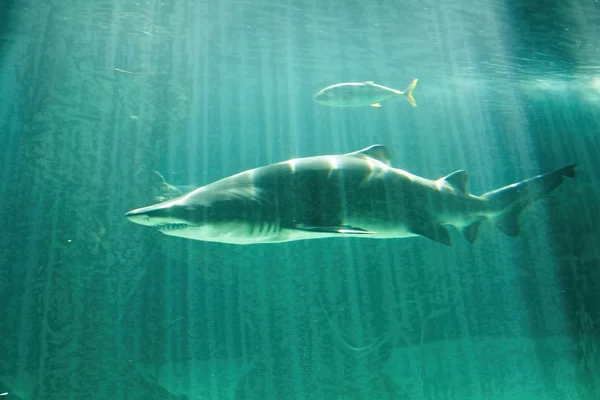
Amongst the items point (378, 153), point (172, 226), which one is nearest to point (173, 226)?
point (172, 226)

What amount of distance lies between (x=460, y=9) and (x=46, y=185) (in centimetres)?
1012

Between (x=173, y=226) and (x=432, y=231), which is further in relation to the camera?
(x=432, y=231)

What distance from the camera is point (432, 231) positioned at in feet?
Answer: 14.3

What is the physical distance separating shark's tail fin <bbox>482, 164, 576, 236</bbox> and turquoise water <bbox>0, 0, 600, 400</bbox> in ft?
19.7

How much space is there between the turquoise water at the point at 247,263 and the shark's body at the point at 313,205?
618 cm

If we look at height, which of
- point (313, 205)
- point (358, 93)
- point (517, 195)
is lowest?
point (517, 195)

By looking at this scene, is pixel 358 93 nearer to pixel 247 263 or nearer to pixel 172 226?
pixel 247 263

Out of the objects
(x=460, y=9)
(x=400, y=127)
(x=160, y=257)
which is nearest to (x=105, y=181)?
(x=160, y=257)

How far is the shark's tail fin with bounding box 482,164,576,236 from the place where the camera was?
4883mm

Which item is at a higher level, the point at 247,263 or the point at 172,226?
the point at 172,226

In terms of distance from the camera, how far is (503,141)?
58.6 feet

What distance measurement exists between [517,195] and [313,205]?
264 centimetres

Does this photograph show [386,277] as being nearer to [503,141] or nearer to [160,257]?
[160,257]

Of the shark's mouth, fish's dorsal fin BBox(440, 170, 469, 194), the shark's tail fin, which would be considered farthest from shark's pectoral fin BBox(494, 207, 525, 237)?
the shark's mouth
